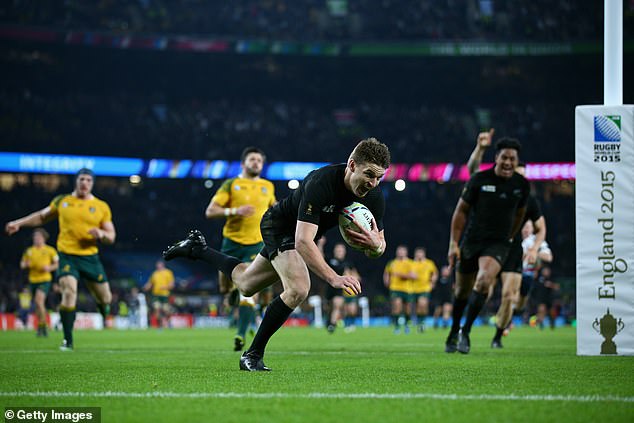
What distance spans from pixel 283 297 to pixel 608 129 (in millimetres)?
→ 4446

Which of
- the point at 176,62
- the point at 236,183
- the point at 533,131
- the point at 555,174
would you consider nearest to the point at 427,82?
the point at 533,131

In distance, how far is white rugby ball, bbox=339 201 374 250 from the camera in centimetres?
693

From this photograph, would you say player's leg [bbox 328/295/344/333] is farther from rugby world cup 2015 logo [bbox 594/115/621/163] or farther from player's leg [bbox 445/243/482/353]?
rugby world cup 2015 logo [bbox 594/115/621/163]

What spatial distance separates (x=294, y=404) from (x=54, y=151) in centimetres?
3684

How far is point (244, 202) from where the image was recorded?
492 inches

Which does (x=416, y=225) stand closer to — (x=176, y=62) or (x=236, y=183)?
(x=176, y=62)

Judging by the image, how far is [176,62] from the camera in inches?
1667

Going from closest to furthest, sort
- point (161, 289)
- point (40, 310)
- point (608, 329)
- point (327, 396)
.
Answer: point (327, 396) → point (608, 329) → point (40, 310) → point (161, 289)

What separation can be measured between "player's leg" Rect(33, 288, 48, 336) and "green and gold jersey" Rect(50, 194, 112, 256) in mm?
6739

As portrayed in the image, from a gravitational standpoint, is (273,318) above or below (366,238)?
below

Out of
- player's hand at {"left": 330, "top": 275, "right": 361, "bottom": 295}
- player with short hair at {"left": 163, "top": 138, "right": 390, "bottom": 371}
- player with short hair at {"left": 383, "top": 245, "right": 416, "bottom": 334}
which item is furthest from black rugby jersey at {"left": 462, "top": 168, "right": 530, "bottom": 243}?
player with short hair at {"left": 383, "top": 245, "right": 416, "bottom": 334}

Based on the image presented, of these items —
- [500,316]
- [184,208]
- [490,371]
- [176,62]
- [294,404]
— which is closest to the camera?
[294,404]

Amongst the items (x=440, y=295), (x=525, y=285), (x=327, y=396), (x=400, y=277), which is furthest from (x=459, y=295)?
(x=440, y=295)

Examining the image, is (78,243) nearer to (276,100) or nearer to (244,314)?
(244,314)
